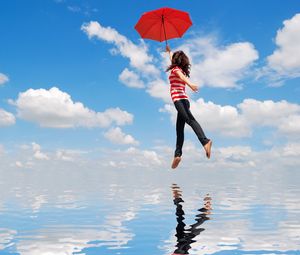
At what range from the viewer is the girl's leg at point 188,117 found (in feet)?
43.0

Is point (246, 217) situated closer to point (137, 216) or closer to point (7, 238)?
point (137, 216)

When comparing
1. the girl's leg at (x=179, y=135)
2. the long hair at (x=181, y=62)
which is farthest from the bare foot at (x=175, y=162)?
the long hair at (x=181, y=62)

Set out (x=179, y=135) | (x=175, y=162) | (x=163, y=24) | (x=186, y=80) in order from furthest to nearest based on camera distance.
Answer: (x=163, y=24) < (x=175, y=162) < (x=179, y=135) < (x=186, y=80)

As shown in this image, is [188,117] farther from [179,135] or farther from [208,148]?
[208,148]

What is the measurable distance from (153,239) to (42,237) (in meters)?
2.97

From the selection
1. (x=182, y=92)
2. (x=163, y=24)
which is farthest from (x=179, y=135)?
(x=163, y=24)

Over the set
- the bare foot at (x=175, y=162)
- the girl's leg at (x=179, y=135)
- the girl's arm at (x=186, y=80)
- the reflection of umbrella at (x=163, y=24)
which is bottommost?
the bare foot at (x=175, y=162)

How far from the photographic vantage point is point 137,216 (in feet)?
44.8

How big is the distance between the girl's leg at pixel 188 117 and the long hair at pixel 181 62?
3.38 feet

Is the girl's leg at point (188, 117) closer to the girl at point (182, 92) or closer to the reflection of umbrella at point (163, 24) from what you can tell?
the girl at point (182, 92)

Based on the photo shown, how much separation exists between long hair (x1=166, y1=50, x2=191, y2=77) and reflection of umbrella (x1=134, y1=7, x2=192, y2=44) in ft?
6.01

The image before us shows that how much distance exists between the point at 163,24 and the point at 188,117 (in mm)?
3874

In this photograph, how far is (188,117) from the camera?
13273 millimetres

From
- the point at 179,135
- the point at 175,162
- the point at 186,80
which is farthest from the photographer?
the point at 175,162
